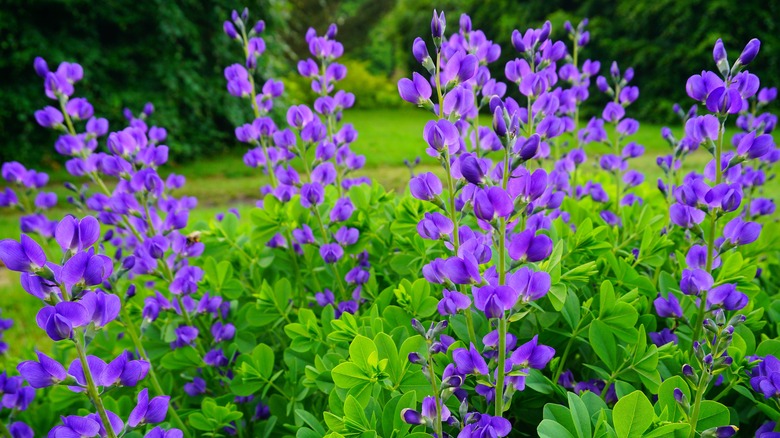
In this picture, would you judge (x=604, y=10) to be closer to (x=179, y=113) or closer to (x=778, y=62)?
(x=778, y=62)

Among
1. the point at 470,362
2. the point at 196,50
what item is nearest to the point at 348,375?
the point at 470,362

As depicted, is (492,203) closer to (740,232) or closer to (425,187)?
(425,187)

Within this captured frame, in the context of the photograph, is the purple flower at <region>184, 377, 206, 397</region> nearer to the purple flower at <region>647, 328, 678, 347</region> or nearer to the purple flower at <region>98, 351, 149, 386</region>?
the purple flower at <region>98, 351, 149, 386</region>

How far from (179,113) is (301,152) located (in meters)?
8.33

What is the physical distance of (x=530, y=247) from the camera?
0.85 metres

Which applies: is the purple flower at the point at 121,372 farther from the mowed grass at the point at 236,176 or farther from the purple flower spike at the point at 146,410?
the mowed grass at the point at 236,176

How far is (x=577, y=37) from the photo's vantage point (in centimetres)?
199

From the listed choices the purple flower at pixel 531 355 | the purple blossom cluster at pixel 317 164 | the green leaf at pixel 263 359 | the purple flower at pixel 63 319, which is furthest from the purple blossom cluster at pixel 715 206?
the purple flower at pixel 63 319

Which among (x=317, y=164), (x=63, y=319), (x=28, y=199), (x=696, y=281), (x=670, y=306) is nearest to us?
(x=63, y=319)

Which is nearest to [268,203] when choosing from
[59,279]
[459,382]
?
[59,279]

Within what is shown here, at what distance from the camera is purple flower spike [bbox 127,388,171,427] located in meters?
0.94

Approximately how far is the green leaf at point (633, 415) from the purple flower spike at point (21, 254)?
846 mm

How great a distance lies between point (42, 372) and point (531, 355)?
0.76 meters

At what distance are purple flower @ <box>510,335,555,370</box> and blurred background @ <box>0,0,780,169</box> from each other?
775 centimetres
